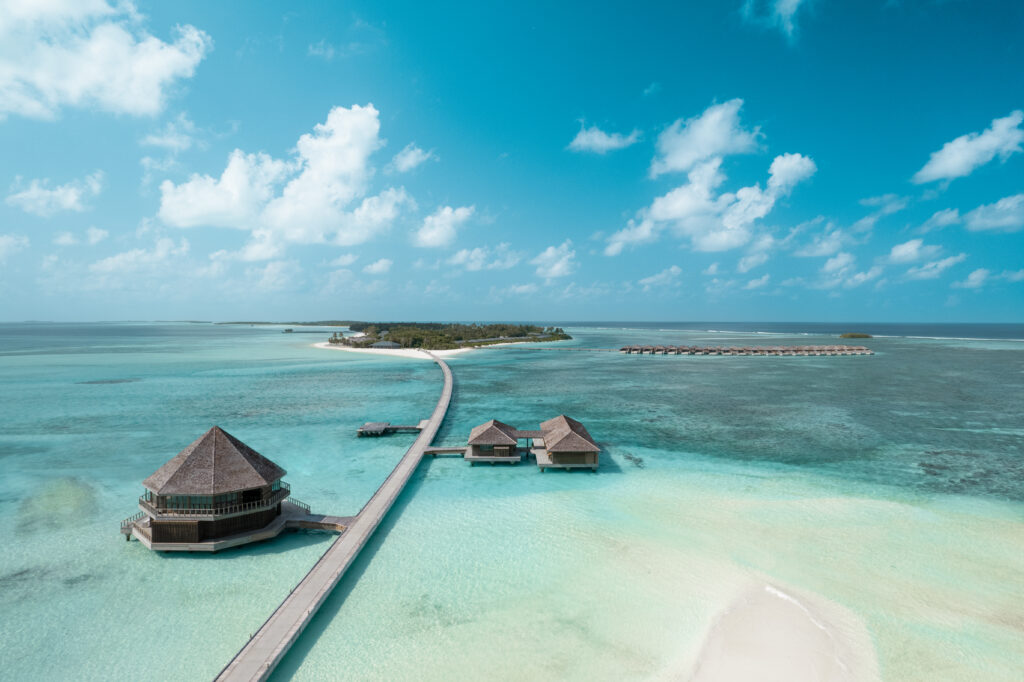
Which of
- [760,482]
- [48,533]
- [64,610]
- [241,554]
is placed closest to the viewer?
[64,610]

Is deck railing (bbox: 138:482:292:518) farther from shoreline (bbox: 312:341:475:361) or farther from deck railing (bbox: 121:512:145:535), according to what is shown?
shoreline (bbox: 312:341:475:361)

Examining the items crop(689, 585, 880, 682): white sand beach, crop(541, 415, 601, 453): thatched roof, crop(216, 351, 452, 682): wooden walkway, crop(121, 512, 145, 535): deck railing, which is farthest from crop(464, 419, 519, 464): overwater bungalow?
crop(121, 512, 145, 535): deck railing

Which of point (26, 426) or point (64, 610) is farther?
point (26, 426)

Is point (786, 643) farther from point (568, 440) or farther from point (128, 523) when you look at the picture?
point (128, 523)

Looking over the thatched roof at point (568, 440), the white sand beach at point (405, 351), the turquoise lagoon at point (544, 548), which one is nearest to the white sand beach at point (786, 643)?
the turquoise lagoon at point (544, 548)

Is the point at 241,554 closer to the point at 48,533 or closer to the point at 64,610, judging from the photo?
the point at 64,610

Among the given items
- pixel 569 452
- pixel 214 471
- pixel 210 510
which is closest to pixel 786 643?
pixel 569 452

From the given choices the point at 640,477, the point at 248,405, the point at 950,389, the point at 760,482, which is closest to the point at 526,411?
the point at 640,477
